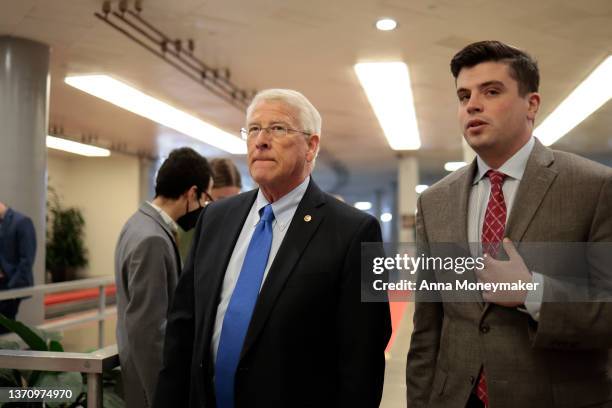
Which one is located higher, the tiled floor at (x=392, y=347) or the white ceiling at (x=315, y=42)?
the white ceiling at (x=315, y=42)

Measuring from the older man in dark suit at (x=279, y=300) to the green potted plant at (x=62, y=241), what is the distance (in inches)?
Answer: 509

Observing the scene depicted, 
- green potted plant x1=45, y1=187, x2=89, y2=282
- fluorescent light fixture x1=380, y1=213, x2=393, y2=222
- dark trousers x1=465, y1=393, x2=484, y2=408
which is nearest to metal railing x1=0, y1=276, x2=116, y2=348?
dark trousers x1=465, y1=393, x2=484, y2=408

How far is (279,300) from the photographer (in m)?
1.55

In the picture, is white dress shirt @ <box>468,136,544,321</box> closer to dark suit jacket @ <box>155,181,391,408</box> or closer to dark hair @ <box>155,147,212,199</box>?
dark suit jacket @ <box>155,181,391,408</box>

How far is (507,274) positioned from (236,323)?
760mm

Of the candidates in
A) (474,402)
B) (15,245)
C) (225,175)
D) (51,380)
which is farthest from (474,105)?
(15,245)

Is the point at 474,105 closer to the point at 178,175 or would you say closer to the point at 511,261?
the point at 511,261

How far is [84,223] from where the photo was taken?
14.2 metres

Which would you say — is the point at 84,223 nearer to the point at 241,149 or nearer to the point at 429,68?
the point at 241,149

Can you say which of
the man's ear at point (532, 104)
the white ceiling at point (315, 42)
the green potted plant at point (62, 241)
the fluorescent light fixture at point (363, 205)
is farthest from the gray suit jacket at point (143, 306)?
the fluorescent light fixture at point (363, 205)

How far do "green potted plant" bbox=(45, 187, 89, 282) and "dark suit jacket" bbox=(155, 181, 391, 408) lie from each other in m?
13.0

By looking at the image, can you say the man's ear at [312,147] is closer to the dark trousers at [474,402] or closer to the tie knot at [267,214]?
the tie knot at [267,214]

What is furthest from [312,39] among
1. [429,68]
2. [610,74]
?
[610,74]

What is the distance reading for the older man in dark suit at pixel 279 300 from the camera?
1.54 meters
